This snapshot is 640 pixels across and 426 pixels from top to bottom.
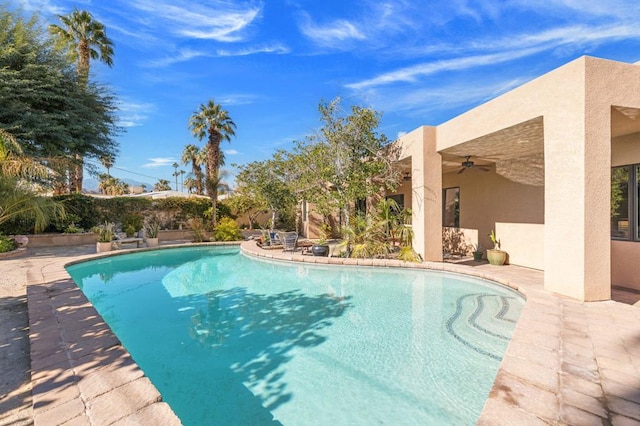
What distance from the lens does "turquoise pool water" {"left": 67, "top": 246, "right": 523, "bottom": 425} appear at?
3.39 m

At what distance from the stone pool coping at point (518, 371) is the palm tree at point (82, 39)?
60.6 ft

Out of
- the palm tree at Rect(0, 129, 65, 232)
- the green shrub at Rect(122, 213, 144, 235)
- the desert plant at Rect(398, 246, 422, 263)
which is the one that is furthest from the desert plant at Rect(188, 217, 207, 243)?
the desert plant at Rect(398, 246, 422, 263)

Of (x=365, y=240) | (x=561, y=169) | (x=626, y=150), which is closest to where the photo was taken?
(x=561, y=169)

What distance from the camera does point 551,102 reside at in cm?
590

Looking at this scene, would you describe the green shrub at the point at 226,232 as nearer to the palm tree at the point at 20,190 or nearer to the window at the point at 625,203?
the palm tree at the point at 20,190

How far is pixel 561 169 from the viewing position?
5816mm

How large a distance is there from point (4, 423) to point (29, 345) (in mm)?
1840

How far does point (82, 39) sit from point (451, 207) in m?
25.4

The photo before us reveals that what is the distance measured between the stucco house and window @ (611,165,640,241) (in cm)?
2

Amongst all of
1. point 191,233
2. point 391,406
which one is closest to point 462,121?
point 391,406

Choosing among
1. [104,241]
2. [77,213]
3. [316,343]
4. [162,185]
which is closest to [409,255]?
[316,343]

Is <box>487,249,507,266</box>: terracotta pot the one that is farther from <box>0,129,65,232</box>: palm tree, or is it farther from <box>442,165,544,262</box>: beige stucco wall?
<box>0,129,65,232</box>: palm tree

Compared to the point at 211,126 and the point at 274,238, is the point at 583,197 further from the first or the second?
the point at 211,126

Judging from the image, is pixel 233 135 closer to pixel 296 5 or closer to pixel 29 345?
pixel 296 5
